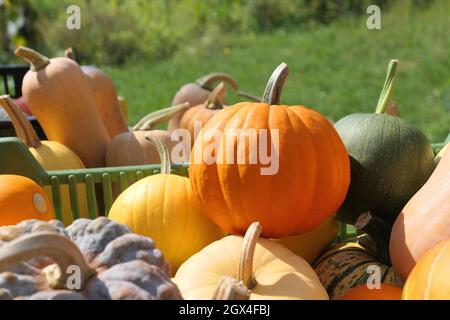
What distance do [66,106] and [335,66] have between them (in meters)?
4.35

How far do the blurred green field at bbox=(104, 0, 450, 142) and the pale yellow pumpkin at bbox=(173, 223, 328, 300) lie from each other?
3392mm

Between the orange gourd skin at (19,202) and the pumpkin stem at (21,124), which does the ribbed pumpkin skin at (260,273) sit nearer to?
the orange gourd skin at (19,202)

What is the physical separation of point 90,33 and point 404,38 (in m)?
3.25

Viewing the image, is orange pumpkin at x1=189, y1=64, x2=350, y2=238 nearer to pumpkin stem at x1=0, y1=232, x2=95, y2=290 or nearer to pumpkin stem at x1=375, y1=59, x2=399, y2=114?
pumpkin stem at x1=375, y1=59, x2=399, y2=114

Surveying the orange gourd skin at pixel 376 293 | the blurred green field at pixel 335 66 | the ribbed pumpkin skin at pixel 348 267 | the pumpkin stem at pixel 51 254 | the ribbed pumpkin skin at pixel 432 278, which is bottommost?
the blurred green field at pixel 335 66

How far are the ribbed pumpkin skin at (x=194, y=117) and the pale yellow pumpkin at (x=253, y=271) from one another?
44.2 inches

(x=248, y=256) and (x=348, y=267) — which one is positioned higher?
(x=248, y=256)

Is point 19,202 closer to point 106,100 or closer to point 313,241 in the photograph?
point 313,241

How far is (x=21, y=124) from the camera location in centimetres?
201

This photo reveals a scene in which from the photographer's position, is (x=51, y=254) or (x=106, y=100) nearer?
(x=51, y=254)

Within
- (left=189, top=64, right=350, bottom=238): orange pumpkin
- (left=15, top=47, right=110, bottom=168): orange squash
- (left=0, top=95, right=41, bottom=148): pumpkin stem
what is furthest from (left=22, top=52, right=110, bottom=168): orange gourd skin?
(left=189, top=64, right=350, bottom=238): orange pumpkin

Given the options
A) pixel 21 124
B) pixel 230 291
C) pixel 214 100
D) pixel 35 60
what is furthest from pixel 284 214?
pixel 214 100

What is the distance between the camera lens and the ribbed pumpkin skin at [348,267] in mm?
1474

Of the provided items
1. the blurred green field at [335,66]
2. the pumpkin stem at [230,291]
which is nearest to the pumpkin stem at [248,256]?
the pumpkin stem at [230,291]
